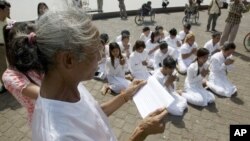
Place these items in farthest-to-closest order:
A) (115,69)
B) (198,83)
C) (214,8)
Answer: (214,8)
(115,69)
(198,83)

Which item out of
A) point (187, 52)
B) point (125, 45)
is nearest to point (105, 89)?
point (125, 45)

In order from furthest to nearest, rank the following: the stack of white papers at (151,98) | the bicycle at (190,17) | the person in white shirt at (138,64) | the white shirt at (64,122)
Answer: the bicycle at (190,17) → the person in white shirt at (138,64) → the stack of white papers at (151,98) → the white shirt at (64,122)

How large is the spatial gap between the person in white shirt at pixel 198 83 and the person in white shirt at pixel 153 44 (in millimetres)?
1883

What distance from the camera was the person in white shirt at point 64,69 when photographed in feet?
4.04

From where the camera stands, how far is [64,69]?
1307mm

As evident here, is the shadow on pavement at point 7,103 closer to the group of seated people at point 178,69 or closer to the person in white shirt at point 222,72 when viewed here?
the group of seated people at point 178,69

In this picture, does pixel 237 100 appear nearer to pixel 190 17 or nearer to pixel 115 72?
pixel 115 72

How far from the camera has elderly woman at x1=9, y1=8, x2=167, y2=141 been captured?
48.5 inches

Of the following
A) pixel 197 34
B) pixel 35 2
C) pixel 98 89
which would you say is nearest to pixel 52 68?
pixel 98 89

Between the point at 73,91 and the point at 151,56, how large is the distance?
5.98m

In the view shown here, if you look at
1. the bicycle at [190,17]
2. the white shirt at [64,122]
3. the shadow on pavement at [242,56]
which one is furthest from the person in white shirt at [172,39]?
the white shirt at [64,122]

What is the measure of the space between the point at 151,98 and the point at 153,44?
551cm

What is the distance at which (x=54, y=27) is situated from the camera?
124cm

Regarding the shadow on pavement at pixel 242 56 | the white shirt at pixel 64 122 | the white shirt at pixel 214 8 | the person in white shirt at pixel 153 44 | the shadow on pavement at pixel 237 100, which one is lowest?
the shadow on pavement at pixel 237 100
